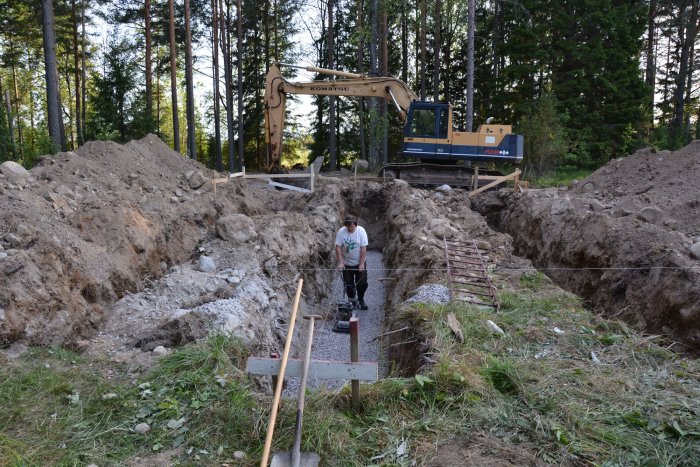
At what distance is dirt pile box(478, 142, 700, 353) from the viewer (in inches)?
219

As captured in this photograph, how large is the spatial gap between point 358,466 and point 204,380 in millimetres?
1497

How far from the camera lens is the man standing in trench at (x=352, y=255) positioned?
7.85 metres

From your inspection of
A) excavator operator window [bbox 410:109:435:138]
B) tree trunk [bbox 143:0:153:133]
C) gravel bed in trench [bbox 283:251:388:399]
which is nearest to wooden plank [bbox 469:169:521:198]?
excavator operator window [bbox 410:109:435:138]

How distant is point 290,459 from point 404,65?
1198 inches

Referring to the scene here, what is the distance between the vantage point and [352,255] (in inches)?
317

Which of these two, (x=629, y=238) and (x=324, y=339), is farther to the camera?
(x=324, y=339)

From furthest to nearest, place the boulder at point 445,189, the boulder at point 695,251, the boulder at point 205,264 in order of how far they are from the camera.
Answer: the boulder at point 445,189 → the boulder at point 205,264 → the boulder at point 695,251

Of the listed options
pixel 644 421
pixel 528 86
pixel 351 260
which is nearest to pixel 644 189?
pixel 351 260

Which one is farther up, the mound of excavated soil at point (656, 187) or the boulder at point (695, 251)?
the mound of excavated soil at point (656, 187)

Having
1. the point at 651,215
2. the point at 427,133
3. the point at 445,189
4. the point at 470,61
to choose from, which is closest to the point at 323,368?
the point at 651,215

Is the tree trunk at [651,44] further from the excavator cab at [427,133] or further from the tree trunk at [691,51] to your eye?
the excavator cab at [427,133]

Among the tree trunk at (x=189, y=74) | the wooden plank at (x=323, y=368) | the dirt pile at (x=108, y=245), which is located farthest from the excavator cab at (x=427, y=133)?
the wooden plank at (x=323, y=368)

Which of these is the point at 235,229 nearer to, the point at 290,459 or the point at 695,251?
the point at 290,459

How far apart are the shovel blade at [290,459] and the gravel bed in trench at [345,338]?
1733 millimetres
